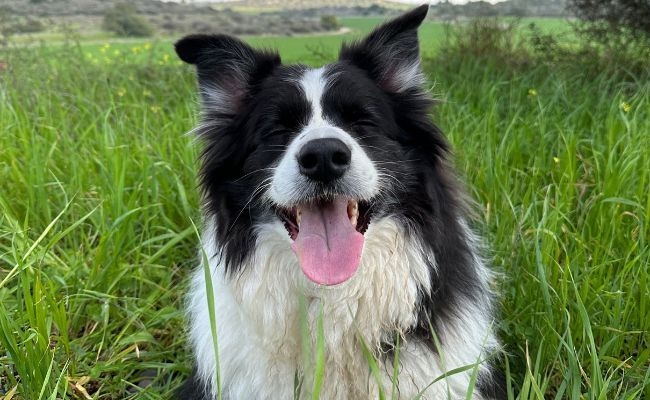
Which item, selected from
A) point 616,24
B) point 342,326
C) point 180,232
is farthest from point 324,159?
point 616,24

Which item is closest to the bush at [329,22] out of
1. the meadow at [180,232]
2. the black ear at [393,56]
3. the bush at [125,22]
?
the bush at [125,22]

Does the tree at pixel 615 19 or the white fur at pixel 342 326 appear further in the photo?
the tree at pixel 615 19

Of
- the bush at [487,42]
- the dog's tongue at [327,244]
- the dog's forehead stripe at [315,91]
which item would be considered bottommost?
the bush at [487,42]

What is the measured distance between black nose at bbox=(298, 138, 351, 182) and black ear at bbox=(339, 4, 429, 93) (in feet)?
1.73

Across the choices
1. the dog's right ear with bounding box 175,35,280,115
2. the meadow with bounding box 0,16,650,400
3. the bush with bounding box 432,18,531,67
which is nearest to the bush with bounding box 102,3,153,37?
the meadow with bounding box 0,16,650,400

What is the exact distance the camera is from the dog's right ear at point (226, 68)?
2158mm

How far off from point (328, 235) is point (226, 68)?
0.79 m

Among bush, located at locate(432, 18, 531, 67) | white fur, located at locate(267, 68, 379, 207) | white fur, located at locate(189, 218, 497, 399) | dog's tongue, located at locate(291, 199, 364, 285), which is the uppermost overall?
white fur, located at locate(267, 68, 379, 207)

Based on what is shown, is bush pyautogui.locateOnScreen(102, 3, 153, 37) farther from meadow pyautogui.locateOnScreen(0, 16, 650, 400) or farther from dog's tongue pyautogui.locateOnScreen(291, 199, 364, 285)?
dog's tongue pyautogui.locateOnScreen(291, 199, 364, 285)

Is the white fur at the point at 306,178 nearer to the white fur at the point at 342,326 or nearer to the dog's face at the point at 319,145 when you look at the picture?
the dog's face at the point at 319,145

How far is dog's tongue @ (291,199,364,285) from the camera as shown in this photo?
1858 mm

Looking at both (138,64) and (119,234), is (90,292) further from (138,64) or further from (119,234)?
(138,64)

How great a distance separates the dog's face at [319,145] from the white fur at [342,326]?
9cm

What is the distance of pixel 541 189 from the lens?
123 inches
